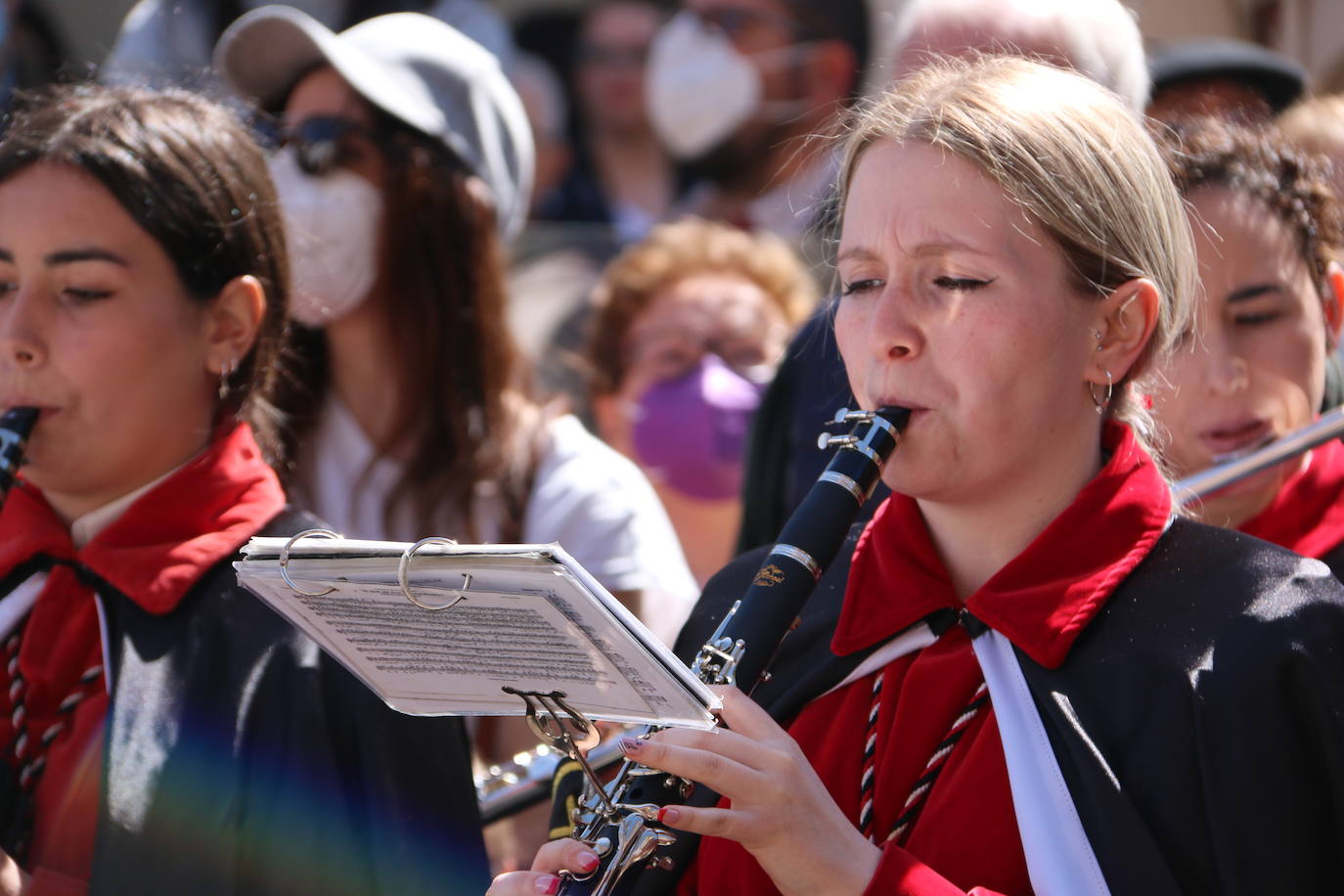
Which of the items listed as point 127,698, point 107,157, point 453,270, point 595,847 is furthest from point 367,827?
point 453,270

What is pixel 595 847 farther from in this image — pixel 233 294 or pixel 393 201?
pixel 393 201

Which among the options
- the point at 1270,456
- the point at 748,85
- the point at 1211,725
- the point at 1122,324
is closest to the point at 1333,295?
the point at 1270,456

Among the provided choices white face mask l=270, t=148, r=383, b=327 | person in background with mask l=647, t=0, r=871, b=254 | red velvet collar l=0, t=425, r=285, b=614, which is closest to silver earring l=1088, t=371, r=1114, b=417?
red velvet collar l=0, t=425, r=285, b=614

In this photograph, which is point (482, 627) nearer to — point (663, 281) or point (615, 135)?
point (663, 281)

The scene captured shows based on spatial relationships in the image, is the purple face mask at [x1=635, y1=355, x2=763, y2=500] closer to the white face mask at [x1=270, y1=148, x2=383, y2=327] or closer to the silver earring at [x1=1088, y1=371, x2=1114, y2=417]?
the white face mask at [x1=270, y1=148, x2=383, y2=327]

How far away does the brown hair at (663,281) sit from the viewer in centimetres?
493

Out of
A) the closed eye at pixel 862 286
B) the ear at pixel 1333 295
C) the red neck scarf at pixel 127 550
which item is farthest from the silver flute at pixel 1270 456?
the red neck scarf at pixel 127 550

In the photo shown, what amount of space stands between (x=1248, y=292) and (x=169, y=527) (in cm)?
183

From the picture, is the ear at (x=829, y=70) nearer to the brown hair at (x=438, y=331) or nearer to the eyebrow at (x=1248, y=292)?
the brown hair at (x=438, y=331)

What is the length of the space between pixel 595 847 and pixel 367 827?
0.68m

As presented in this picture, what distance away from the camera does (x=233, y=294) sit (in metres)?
2.73

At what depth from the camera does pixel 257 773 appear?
2.36m

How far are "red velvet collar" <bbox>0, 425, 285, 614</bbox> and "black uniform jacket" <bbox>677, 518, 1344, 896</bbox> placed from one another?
4.23 feet

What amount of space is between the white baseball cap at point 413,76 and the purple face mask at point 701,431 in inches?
28.7
